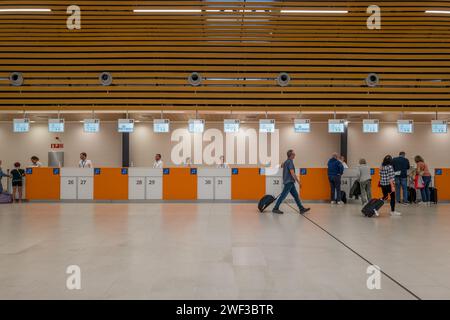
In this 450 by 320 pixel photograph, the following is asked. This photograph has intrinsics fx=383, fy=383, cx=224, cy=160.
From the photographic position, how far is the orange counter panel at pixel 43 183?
12555 mm

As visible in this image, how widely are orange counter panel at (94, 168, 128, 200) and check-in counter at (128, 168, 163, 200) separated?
20 centimetres

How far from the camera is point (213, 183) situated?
41.5 ft

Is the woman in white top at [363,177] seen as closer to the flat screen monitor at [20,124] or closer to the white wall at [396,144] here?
the white wall at [396,144]

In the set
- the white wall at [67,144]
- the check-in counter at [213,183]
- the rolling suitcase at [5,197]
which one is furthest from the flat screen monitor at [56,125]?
the check-in counter at [213,183]

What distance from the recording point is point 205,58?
12.9m

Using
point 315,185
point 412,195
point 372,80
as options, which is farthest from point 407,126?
point 315,185

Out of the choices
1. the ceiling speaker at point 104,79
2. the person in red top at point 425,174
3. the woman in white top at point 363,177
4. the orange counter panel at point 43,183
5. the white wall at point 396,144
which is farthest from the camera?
the white wall at point 396,144

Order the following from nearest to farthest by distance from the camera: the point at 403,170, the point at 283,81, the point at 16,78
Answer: the point at 403,170, the point at 16,78, the point at 283,81

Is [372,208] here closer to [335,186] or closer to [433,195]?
[335,186]

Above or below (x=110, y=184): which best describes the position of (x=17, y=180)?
above

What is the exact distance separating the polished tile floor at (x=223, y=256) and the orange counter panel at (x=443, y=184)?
13.9 feet

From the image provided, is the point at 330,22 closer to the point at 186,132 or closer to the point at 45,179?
the point at 186,132

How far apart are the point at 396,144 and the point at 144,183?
9901 mm

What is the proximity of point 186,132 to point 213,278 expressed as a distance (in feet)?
37.6
